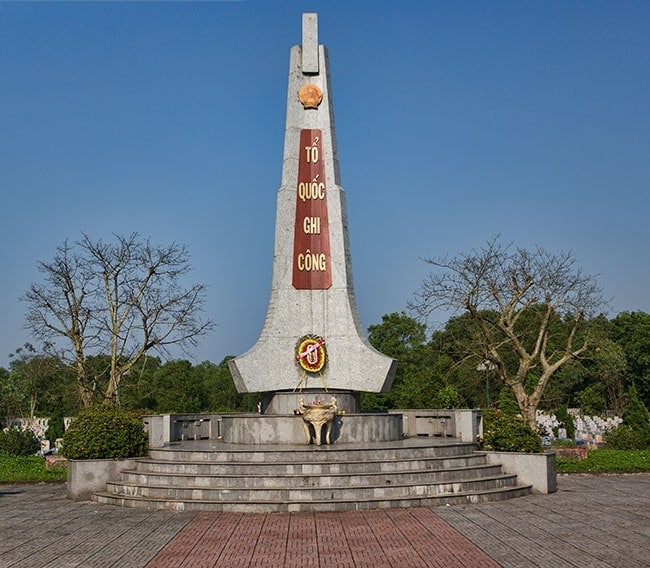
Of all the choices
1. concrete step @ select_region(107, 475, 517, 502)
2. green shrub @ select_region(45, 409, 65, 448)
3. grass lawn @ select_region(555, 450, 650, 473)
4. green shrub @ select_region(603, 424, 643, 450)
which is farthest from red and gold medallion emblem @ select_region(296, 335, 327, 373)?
green shrub @ select_region(45, 409, 65, 448)

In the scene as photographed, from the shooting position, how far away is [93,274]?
108 ft

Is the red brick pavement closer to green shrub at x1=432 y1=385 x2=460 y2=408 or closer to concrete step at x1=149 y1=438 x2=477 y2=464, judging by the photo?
concrete step at x1=149 y1=438 x2=477 y2=464

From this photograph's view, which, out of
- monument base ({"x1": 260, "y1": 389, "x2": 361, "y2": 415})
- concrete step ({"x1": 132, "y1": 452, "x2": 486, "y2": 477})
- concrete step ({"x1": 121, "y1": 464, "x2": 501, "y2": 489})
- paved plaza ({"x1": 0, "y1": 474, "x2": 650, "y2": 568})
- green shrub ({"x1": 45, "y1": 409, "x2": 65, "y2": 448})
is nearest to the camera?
paved plaza ({"x1": 0, "y1": 474, "x2": 650, "y2": 568})

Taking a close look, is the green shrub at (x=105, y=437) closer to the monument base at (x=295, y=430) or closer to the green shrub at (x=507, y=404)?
the monument base at (x=295, y=430)

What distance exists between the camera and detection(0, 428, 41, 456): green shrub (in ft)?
102

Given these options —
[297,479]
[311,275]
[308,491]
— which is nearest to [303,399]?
[311,275]

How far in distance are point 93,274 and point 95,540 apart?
2259cm

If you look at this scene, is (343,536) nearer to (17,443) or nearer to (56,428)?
(17,443)

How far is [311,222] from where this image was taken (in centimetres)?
2288

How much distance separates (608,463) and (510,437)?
6892 millimetres

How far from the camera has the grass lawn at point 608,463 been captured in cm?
2089

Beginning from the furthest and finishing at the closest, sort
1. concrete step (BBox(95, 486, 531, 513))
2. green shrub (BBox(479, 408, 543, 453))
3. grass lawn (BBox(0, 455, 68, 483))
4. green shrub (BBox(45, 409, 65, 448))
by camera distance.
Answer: green shrub (BBox(45, 409, 65, 448)), grass lawn (BBox(0, 455, 68, 483)), green shrub (BBox(479, 408, 543, 453)), concrete step (BBox(95, 486, 531, 513))

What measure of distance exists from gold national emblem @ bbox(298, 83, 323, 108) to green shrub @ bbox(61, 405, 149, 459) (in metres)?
11.2

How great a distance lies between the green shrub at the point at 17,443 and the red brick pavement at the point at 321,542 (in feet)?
66.9
